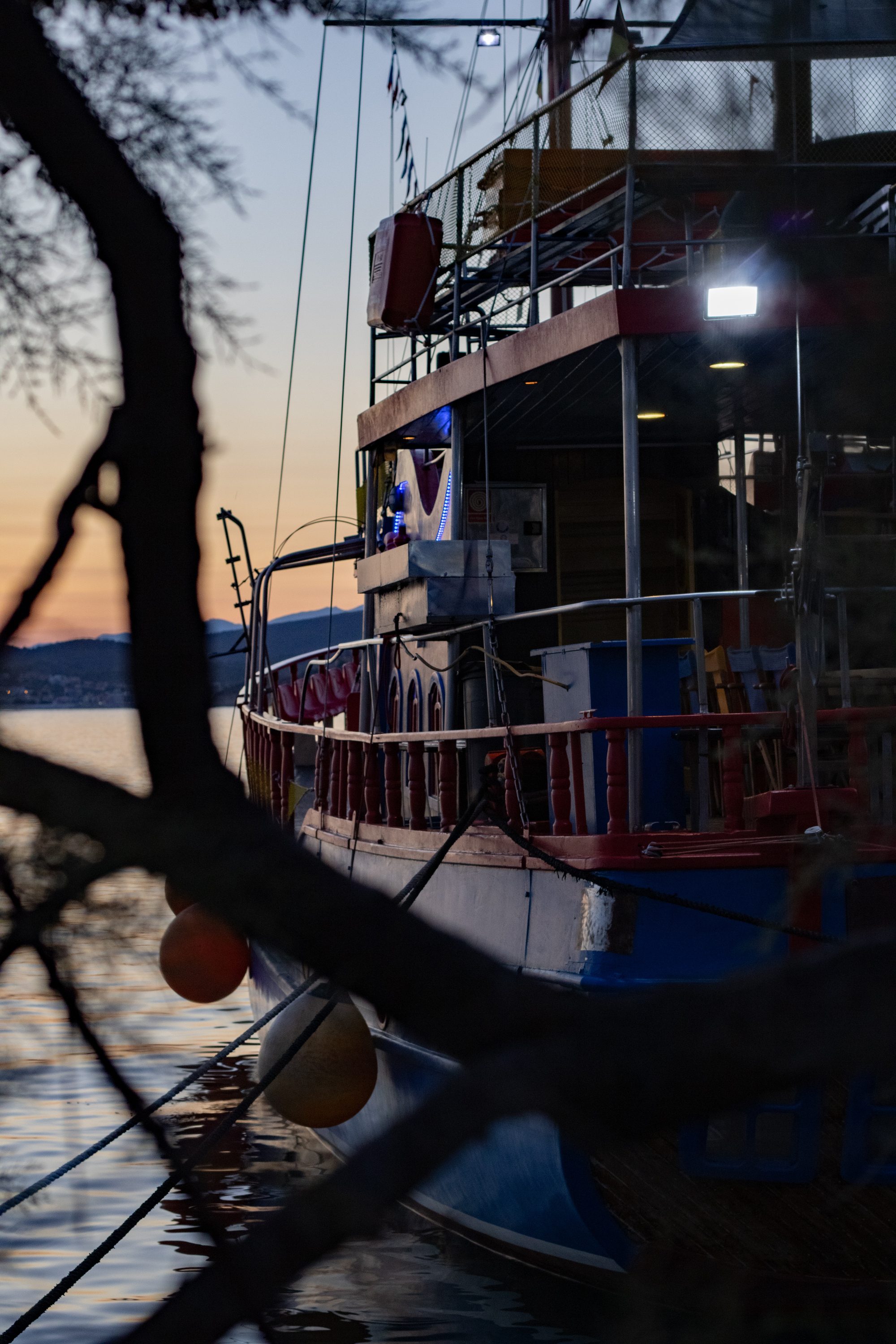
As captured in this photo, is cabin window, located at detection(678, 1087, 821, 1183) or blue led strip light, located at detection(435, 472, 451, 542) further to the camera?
blue led strip light, located at detection(435, 472, 451, 542)

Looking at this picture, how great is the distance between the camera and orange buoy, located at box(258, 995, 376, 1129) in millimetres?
6531

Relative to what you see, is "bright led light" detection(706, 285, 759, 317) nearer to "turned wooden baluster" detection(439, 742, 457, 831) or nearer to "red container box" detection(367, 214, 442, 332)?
"turned wooden baluster" detection(439, 742, 457, 831)

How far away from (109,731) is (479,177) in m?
169

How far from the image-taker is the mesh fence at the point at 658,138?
169 centimetres

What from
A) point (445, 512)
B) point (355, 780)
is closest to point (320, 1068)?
point (355, 780)

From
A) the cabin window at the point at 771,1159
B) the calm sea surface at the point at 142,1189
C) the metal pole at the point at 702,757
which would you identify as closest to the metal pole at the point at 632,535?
the metal pole at the point at 702,757

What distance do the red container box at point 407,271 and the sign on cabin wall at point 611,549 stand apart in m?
1.83

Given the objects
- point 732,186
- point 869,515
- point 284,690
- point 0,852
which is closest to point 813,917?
point 869,515

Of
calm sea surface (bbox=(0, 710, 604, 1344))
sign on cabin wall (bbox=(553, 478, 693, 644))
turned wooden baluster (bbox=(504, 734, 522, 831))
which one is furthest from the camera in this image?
sign on cabin wall (bbox=(553, 478, 693, 644))

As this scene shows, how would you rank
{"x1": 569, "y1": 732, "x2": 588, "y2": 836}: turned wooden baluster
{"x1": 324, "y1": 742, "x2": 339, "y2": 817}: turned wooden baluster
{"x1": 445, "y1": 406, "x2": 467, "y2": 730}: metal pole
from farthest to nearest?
{"x1": 324, "y1": 742, "x2": 339, "y2": 817}: turned wooden baluster < {"x1": 445, "y1": 406, "x2": 467, "y2": 730}: metal pole < {"x1": 569, "y1": 732, "x2": 588, "y2": 836}: turned wooden baluster

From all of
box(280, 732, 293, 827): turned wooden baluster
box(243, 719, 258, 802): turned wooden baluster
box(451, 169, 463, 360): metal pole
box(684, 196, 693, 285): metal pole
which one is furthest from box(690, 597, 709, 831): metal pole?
box(243, 719, 258, 802): turned wooden baluster

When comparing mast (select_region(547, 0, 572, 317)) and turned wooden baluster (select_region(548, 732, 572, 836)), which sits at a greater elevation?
mast (select_region(547, 0, 572, 317))

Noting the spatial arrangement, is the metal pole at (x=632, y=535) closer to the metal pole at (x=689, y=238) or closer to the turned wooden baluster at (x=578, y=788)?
the turned wooden baluster at (x=578, y=788)

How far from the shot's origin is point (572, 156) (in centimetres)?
1007
